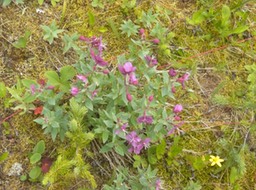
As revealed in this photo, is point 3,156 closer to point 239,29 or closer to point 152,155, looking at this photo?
point 152,155

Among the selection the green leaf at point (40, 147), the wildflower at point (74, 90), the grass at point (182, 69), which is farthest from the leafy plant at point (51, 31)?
the green leaf at point (40, 147)

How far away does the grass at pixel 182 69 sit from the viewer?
102 inches

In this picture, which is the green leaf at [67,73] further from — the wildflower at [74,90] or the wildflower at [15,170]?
the wildflower at [15,170]

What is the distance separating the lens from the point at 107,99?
2502 mm

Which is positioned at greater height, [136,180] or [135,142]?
[135,142]

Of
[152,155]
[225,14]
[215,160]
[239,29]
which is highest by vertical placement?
[225,14]

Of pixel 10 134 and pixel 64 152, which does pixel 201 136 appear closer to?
pixel 64 152

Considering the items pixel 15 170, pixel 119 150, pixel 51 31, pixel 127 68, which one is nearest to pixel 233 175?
pixel 119 150

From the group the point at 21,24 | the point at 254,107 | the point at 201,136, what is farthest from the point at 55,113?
the point at 254,107

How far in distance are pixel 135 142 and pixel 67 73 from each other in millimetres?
556

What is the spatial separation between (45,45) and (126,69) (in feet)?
2.68

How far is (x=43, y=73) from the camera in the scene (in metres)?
2.72

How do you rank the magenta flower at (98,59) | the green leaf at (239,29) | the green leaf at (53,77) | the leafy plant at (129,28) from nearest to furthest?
the magenta flower at (98,59)
the green leaf at (53,77)
the leafy plant at (129,28)
the green leaf at (239,29)

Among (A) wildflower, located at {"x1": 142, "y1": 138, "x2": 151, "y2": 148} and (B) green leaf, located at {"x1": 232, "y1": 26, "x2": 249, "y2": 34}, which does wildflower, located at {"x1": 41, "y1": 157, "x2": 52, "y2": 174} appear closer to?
(A) wildflower, located at {"x1": 142, "y1": 138, "x2": 151, "y2": 148}
